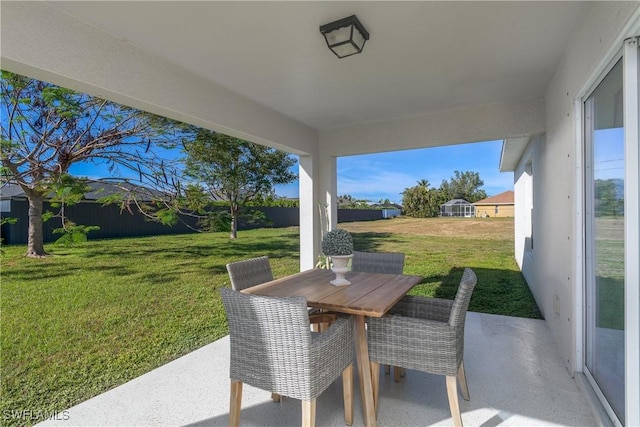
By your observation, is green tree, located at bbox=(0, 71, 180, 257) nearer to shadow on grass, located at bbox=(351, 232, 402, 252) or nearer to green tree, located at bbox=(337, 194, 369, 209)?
green tree, located at bbox=(337, 194, 369, 209)

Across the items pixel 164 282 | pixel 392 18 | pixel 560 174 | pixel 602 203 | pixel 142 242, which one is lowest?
pixel 164 282

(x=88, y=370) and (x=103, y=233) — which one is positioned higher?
(x=103, y=233)

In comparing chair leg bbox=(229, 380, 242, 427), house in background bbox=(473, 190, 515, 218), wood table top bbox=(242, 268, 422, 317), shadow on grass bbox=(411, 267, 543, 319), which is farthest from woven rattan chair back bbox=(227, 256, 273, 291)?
house in background bbox=(473, 190, 515, 218)

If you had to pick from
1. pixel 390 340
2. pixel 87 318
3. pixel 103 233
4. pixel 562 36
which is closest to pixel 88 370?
pixel 87 318

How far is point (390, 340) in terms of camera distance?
6.95 ft

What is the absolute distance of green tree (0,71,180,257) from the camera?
11.0 feet

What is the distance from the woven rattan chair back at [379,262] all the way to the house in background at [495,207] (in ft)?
16.1

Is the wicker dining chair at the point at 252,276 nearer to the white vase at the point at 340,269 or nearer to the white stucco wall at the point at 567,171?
the white vase at the point at 340,269

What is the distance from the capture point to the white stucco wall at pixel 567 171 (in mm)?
1840

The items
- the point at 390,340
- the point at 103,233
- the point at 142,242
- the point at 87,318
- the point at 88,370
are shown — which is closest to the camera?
the point at 390,340

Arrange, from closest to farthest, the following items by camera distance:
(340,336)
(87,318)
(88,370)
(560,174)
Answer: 1. (340,336)
2. (560,174)
3. (88,370)
4. (87,318)

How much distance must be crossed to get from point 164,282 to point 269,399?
3389mm

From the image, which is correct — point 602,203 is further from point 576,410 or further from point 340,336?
point 340,336

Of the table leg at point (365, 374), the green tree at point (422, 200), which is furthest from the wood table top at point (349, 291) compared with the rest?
the green tree at point (422, 200)
